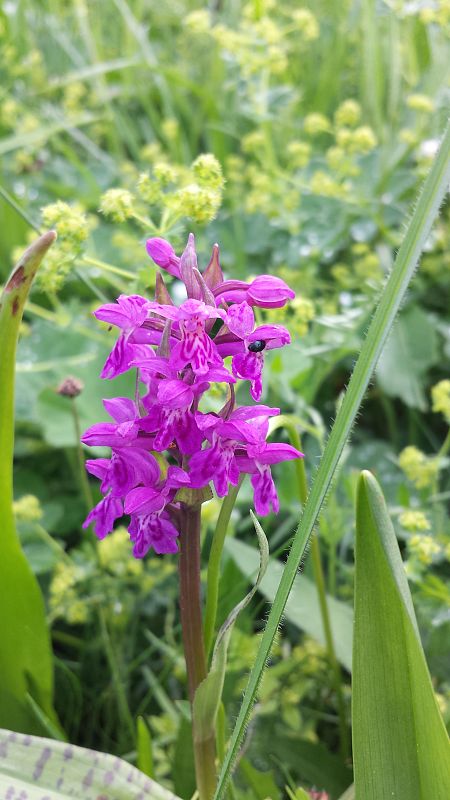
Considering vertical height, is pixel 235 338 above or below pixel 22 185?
above

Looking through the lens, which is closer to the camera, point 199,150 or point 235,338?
point 235,338

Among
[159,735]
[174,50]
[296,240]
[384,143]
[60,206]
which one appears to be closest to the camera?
[60,206]

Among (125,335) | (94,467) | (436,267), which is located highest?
(125,335)

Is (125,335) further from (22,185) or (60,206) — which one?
(22,185)

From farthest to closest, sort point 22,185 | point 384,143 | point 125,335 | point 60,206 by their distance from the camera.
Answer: point 22,185 < point 384,143 < point 60,206 < point 125,335

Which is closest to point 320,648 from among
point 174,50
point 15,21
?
point 15,21

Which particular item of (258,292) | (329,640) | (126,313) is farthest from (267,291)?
(329,640)

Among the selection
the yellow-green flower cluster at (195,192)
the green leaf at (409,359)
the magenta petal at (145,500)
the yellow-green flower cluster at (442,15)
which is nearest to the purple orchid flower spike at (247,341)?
the magenta petal at (145,500)

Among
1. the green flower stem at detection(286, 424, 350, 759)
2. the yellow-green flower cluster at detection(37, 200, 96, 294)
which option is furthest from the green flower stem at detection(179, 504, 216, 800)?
the yellow-green flower cluster at detection(37, 200, 96, 294)
